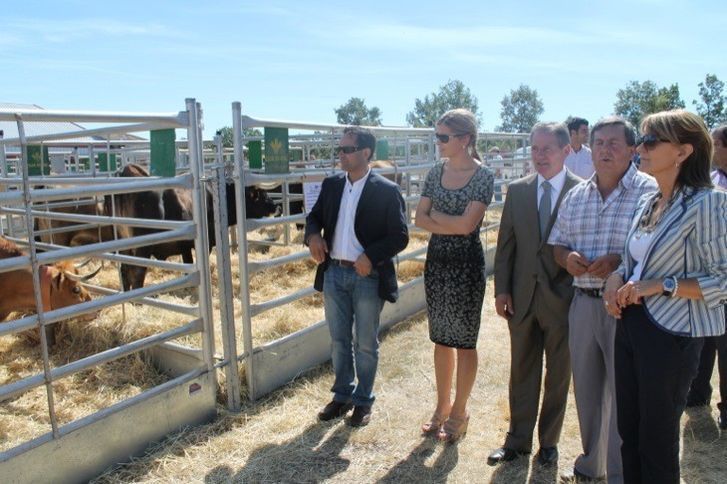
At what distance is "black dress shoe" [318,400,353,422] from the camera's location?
3686 millimetres

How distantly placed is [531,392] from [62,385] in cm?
311

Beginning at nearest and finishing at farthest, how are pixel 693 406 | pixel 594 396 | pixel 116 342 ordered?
1. pixel 594 396
2. pixel 693 406
3. pixel 116 342

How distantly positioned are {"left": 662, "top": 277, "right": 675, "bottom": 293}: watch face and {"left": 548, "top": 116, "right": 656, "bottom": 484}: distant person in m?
0.50

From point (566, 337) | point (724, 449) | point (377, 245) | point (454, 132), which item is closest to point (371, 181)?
point (377, 245)

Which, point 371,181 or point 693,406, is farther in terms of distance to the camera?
point 693,406

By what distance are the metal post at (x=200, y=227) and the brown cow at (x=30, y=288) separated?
1.36m

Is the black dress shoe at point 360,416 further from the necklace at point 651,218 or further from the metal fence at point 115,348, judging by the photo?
the necklace at point 651,218

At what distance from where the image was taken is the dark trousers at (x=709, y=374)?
139 inches

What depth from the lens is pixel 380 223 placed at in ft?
11.2

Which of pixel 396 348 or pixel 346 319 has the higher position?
pixel 346 319

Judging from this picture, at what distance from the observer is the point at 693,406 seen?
149 inches

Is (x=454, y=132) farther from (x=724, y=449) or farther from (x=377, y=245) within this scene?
(x=724, y=449)

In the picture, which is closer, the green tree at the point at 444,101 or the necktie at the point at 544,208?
the necktie at the point at 544,208

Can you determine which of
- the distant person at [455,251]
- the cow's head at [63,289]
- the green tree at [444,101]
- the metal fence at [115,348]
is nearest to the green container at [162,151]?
the metal fence at [115,348]
